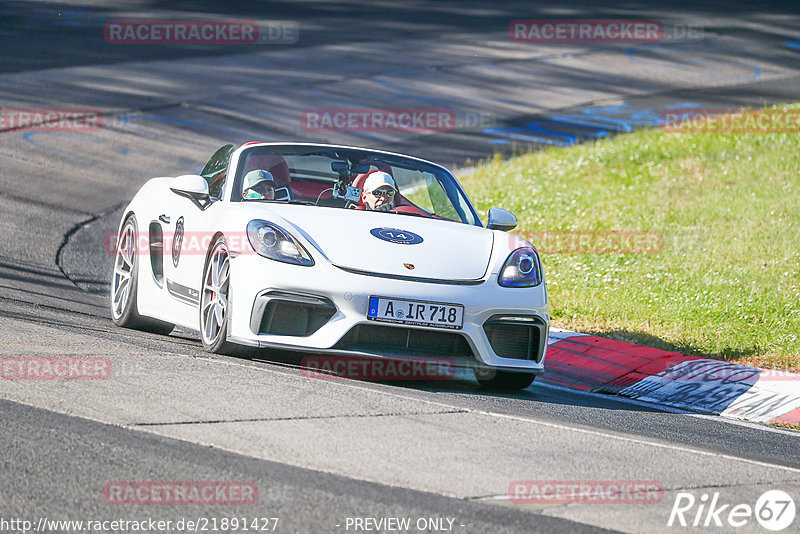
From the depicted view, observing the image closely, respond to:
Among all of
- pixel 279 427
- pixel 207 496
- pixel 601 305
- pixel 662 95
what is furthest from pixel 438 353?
pixel 662 95

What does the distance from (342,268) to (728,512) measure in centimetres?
273

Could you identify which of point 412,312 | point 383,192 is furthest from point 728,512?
point 383,192

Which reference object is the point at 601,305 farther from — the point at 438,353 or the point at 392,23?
the point at 392,23

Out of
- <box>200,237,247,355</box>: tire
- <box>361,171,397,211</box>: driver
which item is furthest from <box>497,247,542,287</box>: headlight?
<box>200,237,247,355</box>: tire

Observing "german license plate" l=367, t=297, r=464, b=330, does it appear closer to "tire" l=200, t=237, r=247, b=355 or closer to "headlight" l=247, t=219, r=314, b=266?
"headlight" l=247, t=219, r=314, b=266

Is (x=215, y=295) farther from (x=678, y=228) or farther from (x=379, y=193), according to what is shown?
(x=678, y=228)

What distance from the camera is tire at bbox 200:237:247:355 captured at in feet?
22.9

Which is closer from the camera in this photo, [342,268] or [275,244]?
[342,268]

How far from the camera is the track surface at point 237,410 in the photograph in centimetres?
440

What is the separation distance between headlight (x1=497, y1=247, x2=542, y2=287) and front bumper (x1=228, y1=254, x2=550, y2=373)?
153 millimetres

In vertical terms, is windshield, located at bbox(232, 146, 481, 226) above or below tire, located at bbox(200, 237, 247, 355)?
above

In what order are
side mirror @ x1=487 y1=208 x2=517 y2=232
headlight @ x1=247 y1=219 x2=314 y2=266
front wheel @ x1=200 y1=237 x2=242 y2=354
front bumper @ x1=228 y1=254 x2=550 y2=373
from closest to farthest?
front bumper @ x1=228 y1=254 x2=550 y2=373 → headlight @ x1=247 y1=219 x2=314 y2=266 → front wheel @ x1=200 y1=237 x2=242 y2=354 → side mirror @ x1=487 y1=208 x2=517 y2=232

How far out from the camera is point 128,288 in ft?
28.1

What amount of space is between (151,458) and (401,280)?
2.37 metres
